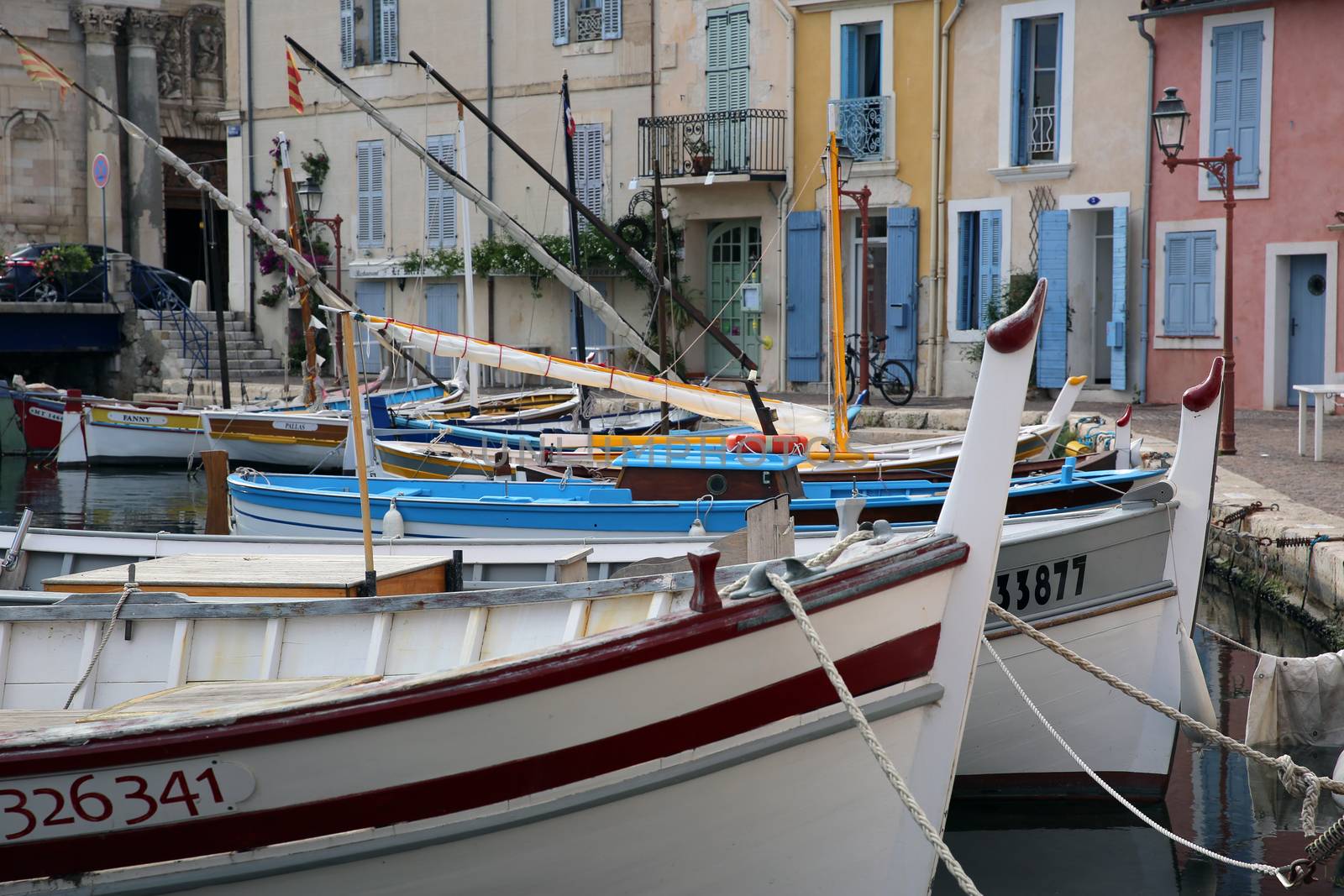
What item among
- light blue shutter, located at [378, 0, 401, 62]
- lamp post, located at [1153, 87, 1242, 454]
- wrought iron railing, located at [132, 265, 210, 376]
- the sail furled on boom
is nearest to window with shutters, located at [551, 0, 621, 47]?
light blue shutter, located at [378, 0, 401, 62]

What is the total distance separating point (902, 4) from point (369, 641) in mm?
17661

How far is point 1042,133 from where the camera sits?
67.8 ft

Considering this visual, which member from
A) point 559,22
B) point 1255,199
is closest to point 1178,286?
point 1255,199

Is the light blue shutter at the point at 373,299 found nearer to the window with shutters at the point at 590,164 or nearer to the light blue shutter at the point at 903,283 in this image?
the window with shutters at the point at 590,164

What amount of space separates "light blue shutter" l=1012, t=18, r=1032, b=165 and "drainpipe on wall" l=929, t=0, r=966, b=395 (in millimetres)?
939

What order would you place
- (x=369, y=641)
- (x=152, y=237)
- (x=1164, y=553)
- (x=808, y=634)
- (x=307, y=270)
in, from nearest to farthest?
(x=808, y=634), (x=369, y=641), (x=1164, y=553), (x=307, y=270), (x=152, y=237)

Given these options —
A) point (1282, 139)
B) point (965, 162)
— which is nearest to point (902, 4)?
point (965, 162)

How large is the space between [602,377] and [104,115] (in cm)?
2477

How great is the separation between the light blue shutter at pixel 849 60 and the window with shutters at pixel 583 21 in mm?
4358

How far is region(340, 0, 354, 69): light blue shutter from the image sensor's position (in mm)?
27578

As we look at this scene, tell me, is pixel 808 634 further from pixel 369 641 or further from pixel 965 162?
pixel 965 162

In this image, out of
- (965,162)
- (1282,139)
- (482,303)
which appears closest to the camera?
(1282,139)

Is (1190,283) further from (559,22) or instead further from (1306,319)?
(559,22)

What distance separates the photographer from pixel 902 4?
2127 cm
